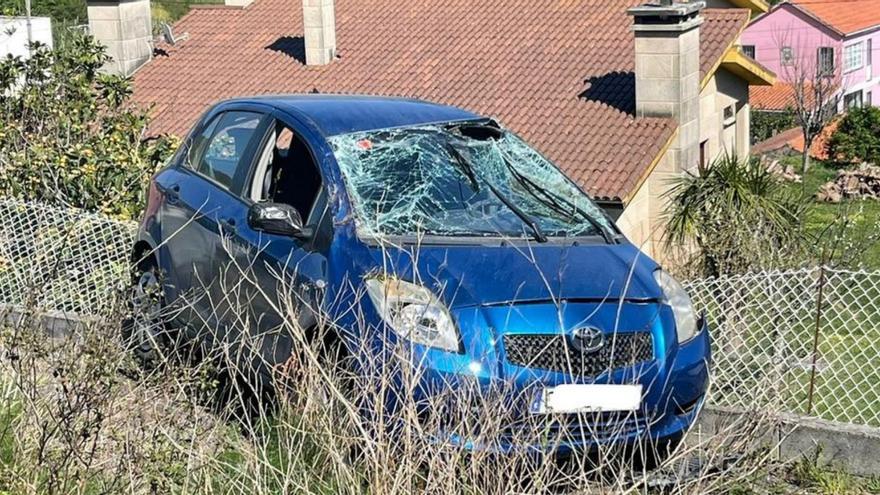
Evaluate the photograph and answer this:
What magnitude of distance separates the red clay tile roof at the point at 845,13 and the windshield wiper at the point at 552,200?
65.8m

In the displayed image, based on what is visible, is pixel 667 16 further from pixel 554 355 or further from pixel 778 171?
pixel 554 355

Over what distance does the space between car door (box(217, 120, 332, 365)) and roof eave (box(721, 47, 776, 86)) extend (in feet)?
57.1

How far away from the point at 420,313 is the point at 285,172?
1790mm

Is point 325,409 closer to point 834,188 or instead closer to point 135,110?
point 135,110

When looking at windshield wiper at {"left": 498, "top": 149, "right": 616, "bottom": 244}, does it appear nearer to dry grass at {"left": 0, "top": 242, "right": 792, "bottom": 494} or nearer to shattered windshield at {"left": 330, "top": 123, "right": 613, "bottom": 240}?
shattered windshield at {"left": 330, "top": 123, "right": 613, "bottom": 240}

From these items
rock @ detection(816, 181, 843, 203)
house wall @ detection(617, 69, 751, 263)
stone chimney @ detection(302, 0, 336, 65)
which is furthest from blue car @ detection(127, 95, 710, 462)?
rock @ detection(816, 181, 843, 203)

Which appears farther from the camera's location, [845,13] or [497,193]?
[845,13]

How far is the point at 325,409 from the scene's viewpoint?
4.27 meters

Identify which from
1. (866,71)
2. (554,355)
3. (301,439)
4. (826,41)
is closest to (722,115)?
(554,355)

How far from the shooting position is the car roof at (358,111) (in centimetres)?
648

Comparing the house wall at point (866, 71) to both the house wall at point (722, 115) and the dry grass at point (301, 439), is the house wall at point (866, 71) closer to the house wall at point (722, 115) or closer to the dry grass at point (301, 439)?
the house wall at point (722, 115)

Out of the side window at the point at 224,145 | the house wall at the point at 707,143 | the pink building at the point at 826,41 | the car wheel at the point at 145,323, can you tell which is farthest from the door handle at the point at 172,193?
the pink building at the point at 826,41

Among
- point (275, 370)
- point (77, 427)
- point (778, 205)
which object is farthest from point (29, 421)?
point (778, 205)

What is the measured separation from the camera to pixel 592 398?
192 inches
